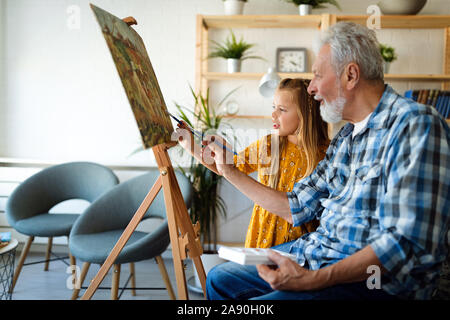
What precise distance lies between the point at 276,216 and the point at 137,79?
83 cm

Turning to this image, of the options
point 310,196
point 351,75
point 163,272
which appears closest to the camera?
point 351,75

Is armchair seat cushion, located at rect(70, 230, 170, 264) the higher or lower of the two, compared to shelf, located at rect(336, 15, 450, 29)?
lower

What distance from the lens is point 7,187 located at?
3.49m

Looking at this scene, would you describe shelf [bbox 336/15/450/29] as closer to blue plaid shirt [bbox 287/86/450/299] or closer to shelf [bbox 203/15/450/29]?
shelf [bbox 203/15/450/29]

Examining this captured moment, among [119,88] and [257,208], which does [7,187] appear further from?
[257,208]

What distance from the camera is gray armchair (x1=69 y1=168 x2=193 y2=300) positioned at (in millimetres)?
2121

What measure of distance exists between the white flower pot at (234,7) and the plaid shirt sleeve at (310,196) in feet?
6.51

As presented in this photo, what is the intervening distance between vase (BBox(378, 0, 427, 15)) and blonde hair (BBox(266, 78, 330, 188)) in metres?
1.64

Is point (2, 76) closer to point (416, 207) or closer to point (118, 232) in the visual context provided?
point (118, 232)

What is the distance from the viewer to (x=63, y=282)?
112 inches

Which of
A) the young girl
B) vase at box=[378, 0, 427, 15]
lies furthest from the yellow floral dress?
vase at box=[378, 0, 427, 15]

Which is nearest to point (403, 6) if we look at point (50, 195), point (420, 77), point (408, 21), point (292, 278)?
point (408, 21)

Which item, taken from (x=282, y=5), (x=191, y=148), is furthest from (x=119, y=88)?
(x=191, y=148)

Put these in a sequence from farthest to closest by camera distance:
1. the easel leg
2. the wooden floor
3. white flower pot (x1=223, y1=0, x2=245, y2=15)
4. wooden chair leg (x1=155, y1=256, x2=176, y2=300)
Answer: white flower pot (x1=223, y1=0, x2=245, y2=15), the wooden floor, wooden chair leg (x1=155, y1=256, x2=176, y2=300), the easel leg
